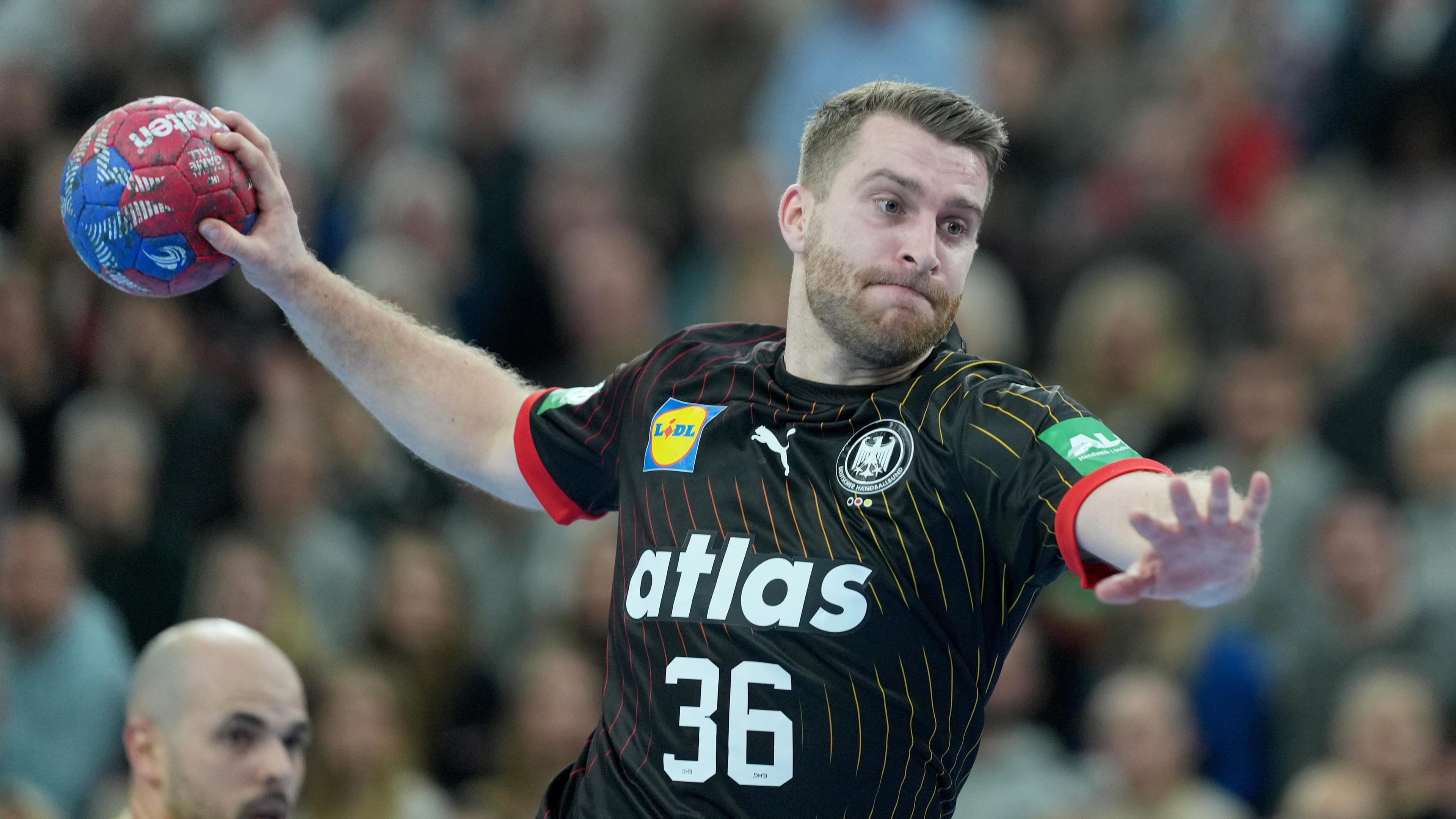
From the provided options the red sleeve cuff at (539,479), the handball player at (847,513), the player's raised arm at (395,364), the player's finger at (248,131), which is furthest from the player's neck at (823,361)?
the player's finger at (248,131)

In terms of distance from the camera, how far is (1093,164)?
40.5 ft

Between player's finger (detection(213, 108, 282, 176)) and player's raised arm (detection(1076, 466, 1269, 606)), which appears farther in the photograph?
player's finger (detection(213, 108, 282, 176))

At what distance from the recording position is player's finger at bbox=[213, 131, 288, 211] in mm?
5195

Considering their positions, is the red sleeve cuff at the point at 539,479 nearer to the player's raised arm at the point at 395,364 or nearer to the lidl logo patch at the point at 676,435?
the player's raised arm at the point at 395,364

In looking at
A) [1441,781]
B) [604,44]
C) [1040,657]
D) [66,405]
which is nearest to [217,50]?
[604,44]

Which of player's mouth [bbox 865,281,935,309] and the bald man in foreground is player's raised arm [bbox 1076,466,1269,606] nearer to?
player's mouth [bbox 865,281,935,309]

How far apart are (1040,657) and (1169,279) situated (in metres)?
2.60

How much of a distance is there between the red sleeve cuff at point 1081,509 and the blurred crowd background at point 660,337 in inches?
197

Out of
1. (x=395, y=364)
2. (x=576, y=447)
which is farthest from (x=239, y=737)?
(x=576, y=447)

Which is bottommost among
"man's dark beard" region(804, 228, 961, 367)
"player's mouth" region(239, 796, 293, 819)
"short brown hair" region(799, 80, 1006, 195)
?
"player's mouth" region(239, 796, 293, 819)

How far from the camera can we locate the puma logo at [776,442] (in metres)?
4.64

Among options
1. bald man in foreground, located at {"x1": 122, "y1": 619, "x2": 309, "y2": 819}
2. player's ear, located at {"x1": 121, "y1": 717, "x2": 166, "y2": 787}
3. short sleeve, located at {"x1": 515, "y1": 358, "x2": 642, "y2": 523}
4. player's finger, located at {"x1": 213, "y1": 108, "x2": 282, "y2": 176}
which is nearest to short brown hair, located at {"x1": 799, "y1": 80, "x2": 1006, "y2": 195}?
short sleeve, located at {"x1": 515, "y1": 358, "x2": 642, "y2": 523}

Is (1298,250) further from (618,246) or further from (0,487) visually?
(0,487)

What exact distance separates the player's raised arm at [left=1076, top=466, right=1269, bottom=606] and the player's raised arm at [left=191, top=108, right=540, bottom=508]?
218 centimetres
